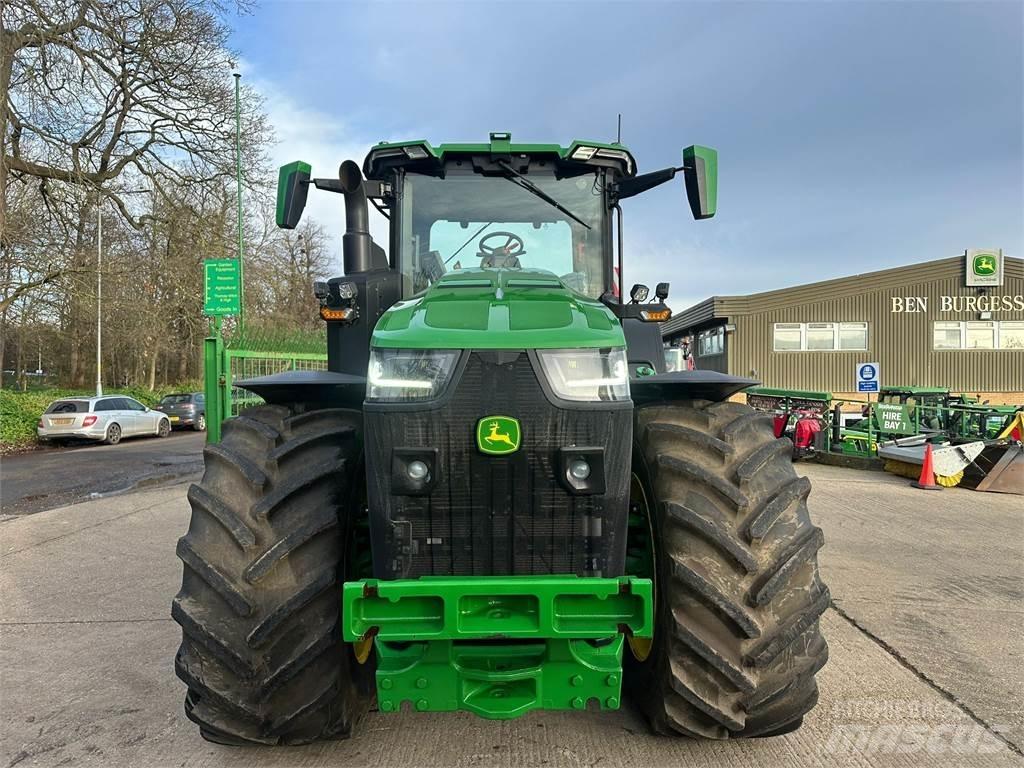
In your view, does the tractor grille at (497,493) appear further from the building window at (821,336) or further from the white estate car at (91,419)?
the building window at (821,336)

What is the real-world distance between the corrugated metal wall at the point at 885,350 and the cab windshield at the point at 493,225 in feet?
77.5

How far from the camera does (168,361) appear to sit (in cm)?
4244

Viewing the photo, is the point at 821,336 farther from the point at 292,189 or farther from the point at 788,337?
the point at 292,189

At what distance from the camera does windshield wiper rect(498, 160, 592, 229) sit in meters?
3.79

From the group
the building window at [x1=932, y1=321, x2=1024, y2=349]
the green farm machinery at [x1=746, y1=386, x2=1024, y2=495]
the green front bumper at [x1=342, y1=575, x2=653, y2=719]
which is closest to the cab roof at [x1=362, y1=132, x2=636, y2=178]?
the green front bumper at [x1=342, y1=575, x2=653, y2=719]

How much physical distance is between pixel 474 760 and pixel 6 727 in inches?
86.8

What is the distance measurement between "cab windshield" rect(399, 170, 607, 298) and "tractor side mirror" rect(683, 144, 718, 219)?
481 mm

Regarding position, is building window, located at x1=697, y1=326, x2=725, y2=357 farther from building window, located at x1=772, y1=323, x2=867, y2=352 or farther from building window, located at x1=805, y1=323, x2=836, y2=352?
building window, located at x1=805, y1=323, x2=836, y2=352

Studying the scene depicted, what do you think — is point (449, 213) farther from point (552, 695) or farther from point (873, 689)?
point (873, 689)

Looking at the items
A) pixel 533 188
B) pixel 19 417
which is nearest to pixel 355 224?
pixel 533 188

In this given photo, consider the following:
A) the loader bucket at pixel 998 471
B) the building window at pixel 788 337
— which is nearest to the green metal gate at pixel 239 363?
the loader bucket at pixel 998 471

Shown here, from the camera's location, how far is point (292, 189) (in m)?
3.61

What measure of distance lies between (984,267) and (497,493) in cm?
2939

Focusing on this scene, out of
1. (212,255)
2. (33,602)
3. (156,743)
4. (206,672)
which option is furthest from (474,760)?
(212,255)
